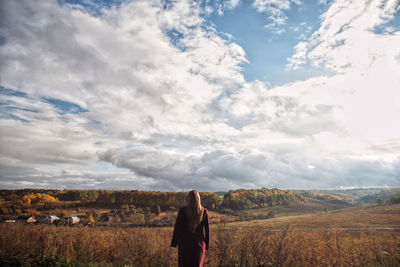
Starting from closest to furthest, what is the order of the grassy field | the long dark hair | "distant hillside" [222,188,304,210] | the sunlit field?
the long dark hair, the sunlit field, the grassy field, "distant hillside" [222,188,304,210]

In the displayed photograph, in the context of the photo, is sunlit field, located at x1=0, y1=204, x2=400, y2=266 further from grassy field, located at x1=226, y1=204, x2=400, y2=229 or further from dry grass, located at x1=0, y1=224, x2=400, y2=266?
grassy field, located at x1=226, y1=204, x2=400, y2=229

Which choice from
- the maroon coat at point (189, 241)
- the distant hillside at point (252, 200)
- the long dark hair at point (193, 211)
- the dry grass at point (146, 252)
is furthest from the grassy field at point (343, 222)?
the distant hillside at point (252, 200)

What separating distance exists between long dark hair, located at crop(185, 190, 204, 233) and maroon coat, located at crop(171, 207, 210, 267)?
15 cm

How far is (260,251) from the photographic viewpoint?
327 inches

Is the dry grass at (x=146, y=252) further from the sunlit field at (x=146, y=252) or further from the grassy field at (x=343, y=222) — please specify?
the grassy field at (x=343, y=222)

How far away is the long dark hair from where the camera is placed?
18.1 feet

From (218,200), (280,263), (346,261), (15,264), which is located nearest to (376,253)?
(346,261)

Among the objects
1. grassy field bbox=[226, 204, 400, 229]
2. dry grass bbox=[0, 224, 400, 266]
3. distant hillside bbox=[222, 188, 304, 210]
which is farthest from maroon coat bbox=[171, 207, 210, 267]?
distant hillside bbox=[222, 188, 304, 210]

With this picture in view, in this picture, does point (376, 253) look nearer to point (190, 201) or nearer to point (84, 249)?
point (190, 201)

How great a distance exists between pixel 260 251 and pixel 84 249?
6.35 meters

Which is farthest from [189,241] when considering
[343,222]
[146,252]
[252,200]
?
[252,200]

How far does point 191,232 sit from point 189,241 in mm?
203

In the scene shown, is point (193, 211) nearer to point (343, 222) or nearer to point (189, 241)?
point (189, 241)

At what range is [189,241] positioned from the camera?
5582 mm
